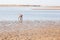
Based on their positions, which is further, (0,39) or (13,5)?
(13,5)

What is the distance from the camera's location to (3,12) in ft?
20.6

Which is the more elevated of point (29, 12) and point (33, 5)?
point (33, 5)

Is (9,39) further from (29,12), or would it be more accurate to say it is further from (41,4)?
(29,12)

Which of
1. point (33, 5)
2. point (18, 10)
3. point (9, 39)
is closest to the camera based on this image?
point (9, 39)

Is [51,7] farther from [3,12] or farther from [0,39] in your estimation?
[0,39]

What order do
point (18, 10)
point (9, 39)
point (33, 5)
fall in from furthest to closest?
point (18, 10), point (33, 5), point (9, 39)

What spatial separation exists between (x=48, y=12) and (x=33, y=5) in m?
1.20

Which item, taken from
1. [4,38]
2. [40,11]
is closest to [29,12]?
[40,11]

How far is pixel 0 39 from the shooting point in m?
2.13

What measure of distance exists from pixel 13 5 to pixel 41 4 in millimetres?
1141

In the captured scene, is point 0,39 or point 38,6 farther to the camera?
point 38,6

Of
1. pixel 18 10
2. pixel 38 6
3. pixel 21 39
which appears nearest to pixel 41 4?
pixel 38 6
